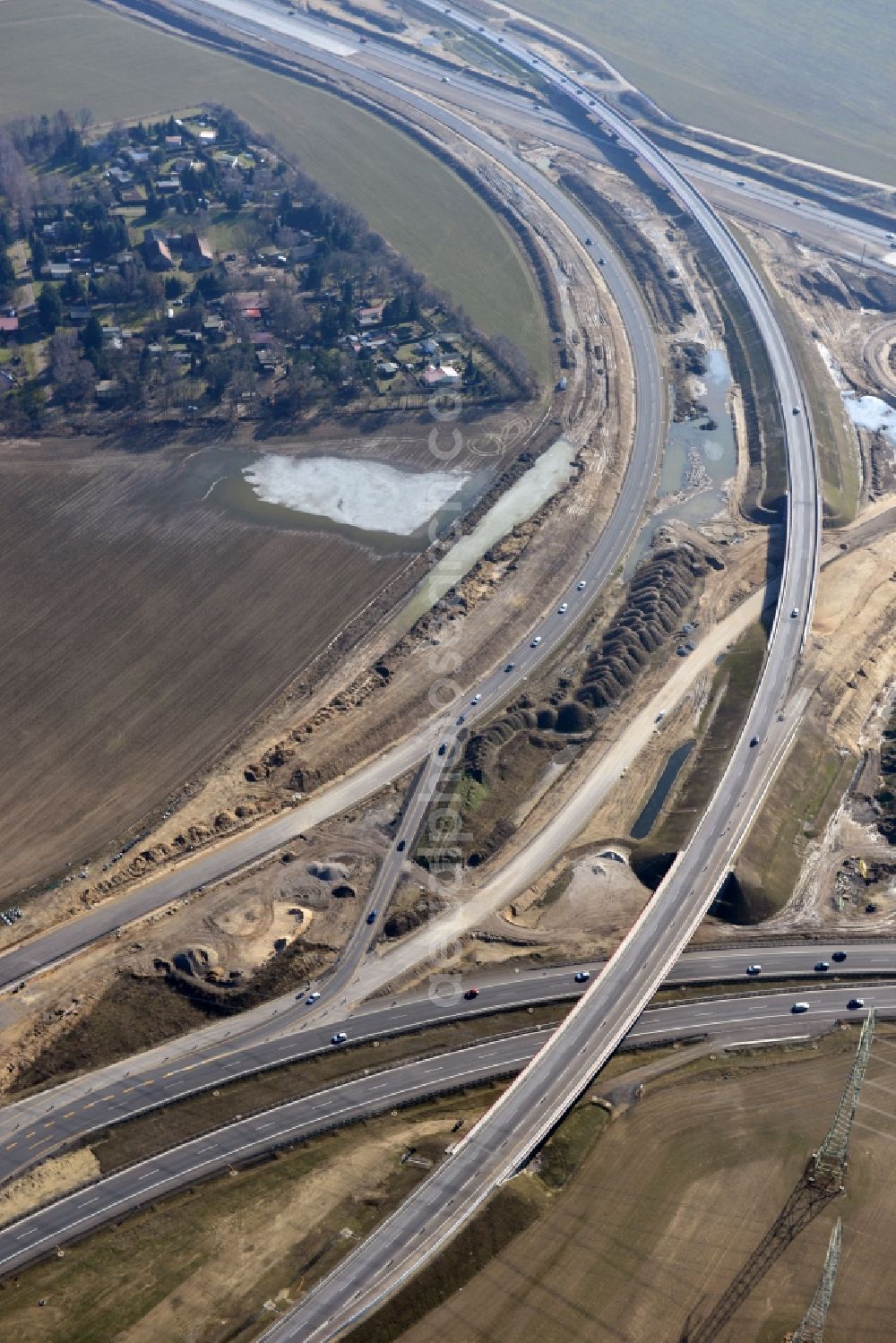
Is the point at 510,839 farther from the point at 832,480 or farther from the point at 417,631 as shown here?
the point at 832,480

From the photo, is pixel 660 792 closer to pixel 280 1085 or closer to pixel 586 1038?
pixel 586 1038

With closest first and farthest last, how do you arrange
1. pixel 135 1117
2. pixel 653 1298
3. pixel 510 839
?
pixel 653 1298
pixel 135 1117
pixel 510 839

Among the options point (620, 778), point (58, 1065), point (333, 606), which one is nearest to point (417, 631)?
point (333, 606)

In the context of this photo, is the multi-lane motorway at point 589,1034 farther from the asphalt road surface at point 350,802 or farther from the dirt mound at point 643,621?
the asphalt road surface at point 350,802

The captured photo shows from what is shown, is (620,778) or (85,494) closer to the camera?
(620,778)

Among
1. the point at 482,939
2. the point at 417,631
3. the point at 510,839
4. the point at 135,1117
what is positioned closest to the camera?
the point at 135,1117

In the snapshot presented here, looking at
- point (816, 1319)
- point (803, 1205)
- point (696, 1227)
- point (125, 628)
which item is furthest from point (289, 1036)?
point (125, 628)

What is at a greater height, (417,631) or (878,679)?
(878,679)

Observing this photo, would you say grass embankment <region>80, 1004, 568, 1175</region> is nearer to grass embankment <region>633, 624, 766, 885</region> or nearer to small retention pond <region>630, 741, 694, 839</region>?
grass embankment <region>633, 624, 766, 885</region>
